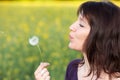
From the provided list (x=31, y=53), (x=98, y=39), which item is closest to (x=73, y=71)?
(x=98, y=39)

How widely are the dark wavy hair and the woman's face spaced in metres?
0.02

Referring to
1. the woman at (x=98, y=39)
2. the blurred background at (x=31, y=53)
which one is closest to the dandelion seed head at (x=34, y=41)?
the woman at (x=98, y=39)

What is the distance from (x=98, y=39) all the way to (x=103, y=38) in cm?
3

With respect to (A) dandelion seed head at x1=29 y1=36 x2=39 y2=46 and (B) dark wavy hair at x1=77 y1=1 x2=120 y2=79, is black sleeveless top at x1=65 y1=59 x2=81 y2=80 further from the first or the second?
(A) dandelion seed head at x1=29 y1=36 x2=39 y2=46

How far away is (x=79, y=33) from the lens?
11.3 feet

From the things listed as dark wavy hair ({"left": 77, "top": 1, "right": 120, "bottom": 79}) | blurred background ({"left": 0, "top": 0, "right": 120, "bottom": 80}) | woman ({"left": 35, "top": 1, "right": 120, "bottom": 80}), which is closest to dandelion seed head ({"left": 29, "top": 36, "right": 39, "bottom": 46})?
woman ({"left": 35, "top": 1, "right": 120, "bottom": 80})

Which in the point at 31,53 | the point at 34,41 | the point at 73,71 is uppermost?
the point at 34,41

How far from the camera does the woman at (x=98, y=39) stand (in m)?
3.46

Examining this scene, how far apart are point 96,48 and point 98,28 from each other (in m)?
0.12

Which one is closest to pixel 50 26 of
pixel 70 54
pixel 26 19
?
pixel 26 19

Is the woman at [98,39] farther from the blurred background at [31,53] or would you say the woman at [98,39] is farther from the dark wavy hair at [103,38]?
the blurred background at [31,53]

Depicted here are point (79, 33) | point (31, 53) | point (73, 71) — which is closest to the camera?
point (79, 33)

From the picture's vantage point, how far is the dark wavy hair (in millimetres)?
3467

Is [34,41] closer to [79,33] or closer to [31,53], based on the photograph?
[79,33]
